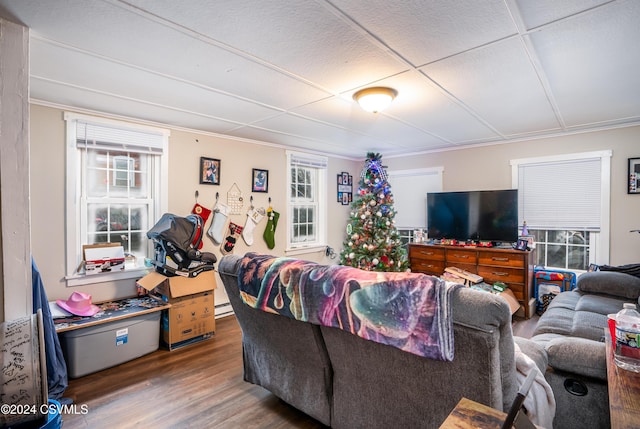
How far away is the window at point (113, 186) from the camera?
3.00 meters

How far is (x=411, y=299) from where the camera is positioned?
131 centimetres

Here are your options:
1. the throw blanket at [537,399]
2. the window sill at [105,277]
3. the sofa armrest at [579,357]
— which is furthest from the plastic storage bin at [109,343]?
the sofa armrest at [579,357]

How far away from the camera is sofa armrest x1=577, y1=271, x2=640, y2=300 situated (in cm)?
294

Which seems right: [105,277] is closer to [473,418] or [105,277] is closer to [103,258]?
[103,258]

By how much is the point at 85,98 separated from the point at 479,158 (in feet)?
15.7

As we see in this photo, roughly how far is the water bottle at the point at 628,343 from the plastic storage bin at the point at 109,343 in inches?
128

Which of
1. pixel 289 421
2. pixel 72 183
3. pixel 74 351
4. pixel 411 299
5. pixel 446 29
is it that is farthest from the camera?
pixel 72 183

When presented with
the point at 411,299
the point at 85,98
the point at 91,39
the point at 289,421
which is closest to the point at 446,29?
the point at 411,299

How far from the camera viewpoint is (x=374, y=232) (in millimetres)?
4777

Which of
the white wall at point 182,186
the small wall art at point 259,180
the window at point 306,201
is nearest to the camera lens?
the white wall at point 182,186

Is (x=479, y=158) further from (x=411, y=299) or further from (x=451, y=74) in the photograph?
(x=411, y=299)

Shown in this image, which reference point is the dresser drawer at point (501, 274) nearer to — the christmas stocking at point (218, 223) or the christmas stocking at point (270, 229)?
the christmas stocking at point (270, 229)

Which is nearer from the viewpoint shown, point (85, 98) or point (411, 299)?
point (411, 299)

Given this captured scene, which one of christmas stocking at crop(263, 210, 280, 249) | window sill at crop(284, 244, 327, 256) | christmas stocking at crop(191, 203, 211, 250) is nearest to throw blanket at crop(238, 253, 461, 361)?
christmas stocking at crop(191, 203, 211, 250)
